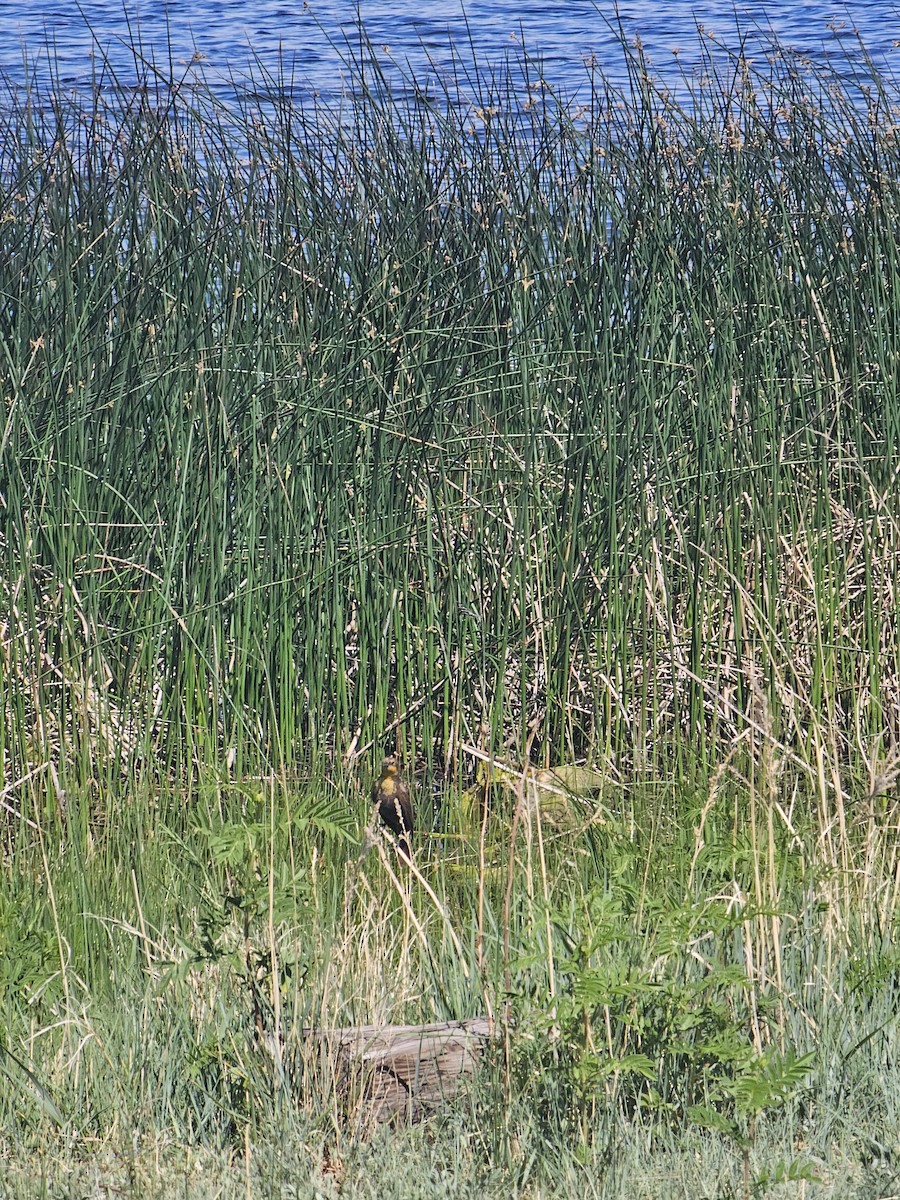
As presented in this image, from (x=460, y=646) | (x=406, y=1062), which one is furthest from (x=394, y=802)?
(x=406, y=1062)

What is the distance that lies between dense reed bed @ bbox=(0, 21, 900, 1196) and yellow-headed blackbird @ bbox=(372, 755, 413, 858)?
0.11 m

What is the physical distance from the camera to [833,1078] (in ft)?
5.69

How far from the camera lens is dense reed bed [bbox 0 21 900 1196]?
1.69 metres

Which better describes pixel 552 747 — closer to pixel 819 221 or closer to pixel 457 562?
pixel 457 562

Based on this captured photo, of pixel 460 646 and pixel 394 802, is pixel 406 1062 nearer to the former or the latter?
pixel 394 802

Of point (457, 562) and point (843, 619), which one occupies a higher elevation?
point (457, 562)

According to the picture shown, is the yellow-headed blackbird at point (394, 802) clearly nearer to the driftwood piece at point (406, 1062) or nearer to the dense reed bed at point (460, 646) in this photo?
the dense reed bed at point (460, 646)

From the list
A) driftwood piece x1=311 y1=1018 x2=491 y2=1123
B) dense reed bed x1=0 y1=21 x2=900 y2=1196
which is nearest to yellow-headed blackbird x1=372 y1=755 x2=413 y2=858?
dense reed bed x1=0 y1=21 x2=900 y2=1196

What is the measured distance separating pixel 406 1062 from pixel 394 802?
32.5 inches

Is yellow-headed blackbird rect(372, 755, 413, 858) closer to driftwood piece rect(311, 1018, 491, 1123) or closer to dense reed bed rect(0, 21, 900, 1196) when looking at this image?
dense reed bed rect(0, 21, 900, 1196)

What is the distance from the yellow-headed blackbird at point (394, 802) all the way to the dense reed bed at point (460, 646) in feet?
0.36

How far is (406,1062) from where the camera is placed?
173 centimetres

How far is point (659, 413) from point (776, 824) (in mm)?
1264

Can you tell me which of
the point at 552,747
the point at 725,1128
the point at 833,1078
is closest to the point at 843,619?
the point at 552,747
